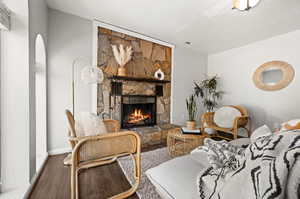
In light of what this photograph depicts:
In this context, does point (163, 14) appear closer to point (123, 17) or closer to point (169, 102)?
point (123, 17)

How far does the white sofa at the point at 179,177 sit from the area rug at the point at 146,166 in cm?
53

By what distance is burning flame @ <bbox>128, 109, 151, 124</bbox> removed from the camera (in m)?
3.06

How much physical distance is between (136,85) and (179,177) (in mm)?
2475

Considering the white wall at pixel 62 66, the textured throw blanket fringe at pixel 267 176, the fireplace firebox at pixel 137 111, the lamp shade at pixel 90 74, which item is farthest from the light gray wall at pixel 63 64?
the textured throw blanket fringe at pixel 267 176

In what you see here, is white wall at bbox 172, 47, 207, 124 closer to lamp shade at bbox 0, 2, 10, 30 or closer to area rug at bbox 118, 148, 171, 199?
area rug at bbox 118, 148, 171, 199

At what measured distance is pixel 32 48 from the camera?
144 cm

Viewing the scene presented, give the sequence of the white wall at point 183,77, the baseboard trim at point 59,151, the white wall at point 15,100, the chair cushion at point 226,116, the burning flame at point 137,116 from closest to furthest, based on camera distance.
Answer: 1. the white wall at point 15,100
2. the baseboard trim at point 59,151
3. the chair cushion at point 226,116
4. the burning flame at point 137,116
5. the white wall at point 183,77

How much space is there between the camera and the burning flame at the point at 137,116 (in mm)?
3061

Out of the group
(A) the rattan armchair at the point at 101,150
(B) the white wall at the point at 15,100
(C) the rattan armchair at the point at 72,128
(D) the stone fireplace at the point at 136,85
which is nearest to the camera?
(A) the rattan armchair at the point at 101,150

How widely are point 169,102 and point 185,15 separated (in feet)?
6.93

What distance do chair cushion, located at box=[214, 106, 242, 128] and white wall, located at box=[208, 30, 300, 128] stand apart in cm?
62

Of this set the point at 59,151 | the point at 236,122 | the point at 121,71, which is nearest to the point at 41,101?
the point at 59,151

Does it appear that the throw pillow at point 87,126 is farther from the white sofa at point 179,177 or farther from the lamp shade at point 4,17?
the lamp shade at point 4,17

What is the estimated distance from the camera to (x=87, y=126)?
1.47 meters
